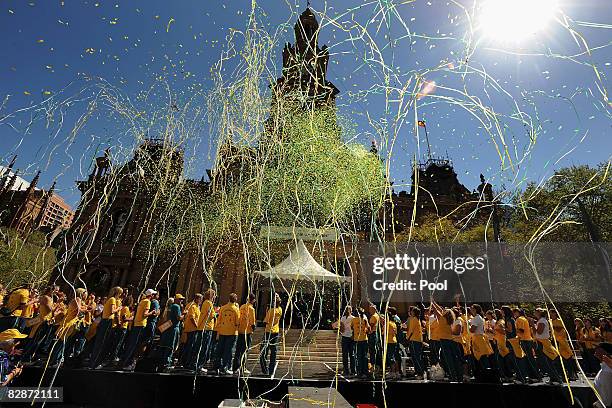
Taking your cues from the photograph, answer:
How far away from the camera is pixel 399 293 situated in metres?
22.4

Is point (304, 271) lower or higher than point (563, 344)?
higher

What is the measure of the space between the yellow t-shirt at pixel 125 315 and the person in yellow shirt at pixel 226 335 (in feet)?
8.57

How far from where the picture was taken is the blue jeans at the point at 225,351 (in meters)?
7.39

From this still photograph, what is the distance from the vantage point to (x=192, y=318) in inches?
317

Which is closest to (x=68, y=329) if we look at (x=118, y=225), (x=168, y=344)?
(x=168, y=344)

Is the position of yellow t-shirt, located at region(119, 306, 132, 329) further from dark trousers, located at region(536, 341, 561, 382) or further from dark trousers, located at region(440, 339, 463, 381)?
dark trousers, located at region(536, 341, 561, 382)

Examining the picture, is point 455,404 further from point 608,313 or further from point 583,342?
point 608,313

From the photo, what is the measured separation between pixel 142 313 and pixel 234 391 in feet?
10.9

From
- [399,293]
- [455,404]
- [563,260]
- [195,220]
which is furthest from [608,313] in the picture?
[195,220]

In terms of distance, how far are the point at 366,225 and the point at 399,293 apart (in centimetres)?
543

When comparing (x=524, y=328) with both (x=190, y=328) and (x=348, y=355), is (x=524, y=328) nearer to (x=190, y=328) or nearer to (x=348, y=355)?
(x=348, y=355)

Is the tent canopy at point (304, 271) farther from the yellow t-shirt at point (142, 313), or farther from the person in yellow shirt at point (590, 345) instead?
the person in yellow shirt at point (590, 345)

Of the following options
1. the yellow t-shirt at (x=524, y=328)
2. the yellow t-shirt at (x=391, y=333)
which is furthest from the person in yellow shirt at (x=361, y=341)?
the yellow t-shirt at (x=524, y=328)

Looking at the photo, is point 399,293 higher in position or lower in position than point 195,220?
lower
